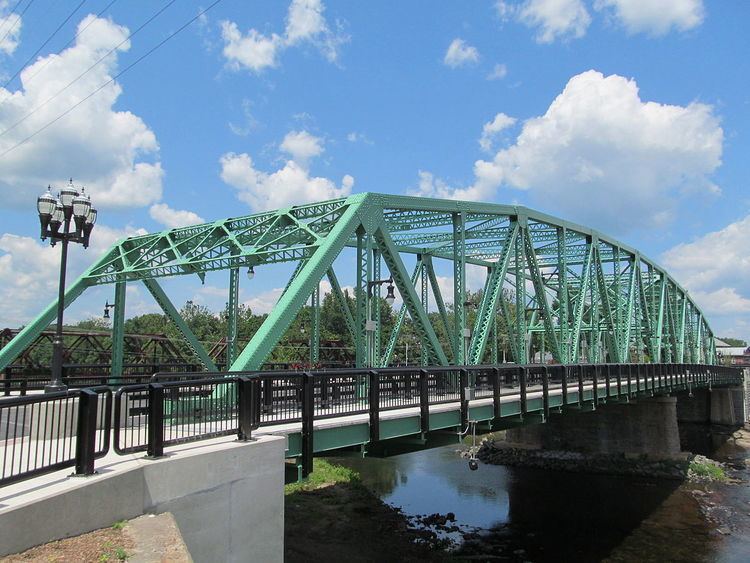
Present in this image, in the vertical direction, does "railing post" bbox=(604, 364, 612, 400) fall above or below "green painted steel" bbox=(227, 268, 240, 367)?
below

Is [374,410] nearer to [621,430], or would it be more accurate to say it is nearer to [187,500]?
[187,500]

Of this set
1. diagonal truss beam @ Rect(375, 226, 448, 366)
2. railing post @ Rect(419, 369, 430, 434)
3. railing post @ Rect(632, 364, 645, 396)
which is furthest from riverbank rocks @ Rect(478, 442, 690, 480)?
railing post @ Rect(419, 369, 430, 434)

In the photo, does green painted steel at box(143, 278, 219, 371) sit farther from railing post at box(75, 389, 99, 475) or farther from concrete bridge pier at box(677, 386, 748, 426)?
concrete bridge pier at box(677, 386, 748, 426)

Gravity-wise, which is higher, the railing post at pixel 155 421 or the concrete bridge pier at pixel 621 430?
the railing post at pixel 155 421

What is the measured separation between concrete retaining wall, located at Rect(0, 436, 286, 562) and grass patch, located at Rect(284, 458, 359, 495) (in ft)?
48.0

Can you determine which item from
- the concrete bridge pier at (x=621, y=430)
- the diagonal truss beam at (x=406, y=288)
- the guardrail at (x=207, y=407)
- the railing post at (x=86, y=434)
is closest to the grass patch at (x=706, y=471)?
the concrete bridge pier at (x=621, y=430)

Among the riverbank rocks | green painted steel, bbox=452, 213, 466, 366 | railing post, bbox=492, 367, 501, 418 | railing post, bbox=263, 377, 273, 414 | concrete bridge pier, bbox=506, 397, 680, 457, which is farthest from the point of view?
concrete bridge pier, bbox=506, 397, 680, 457

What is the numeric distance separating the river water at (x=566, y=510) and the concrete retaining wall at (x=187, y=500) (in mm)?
13014

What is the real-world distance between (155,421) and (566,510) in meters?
22.6

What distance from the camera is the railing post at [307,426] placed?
964 cm

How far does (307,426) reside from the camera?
9.80 m

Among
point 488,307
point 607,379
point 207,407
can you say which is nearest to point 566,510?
point 607,379

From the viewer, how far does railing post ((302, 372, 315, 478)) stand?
9641mm

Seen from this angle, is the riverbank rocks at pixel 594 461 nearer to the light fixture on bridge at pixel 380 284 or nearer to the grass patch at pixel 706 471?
the grass patch at pixel 706 471
